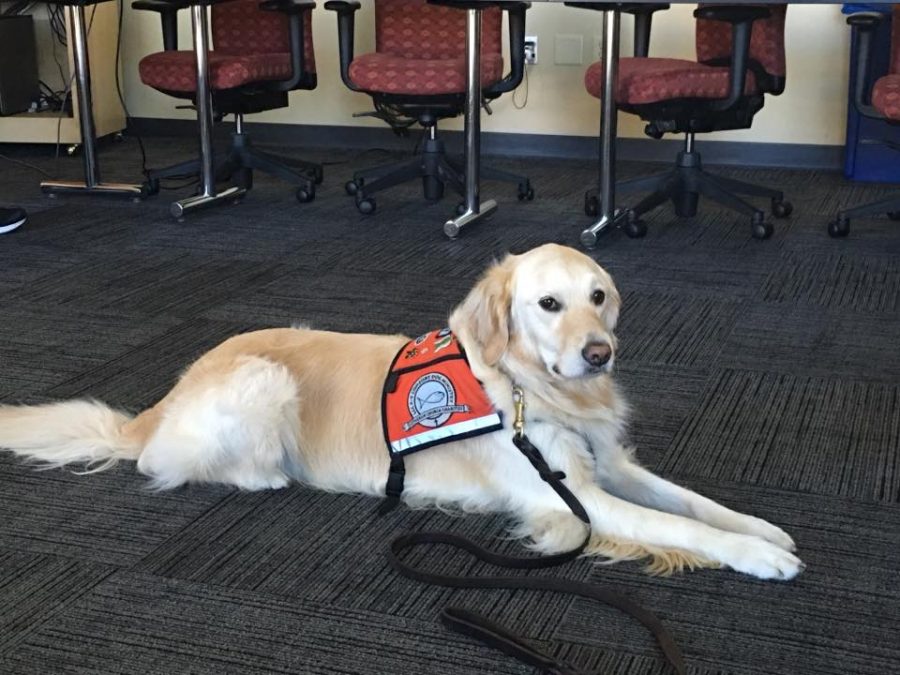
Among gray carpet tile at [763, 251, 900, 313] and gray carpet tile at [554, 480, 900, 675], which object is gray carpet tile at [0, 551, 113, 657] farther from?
gray carpet tile at [763, 251, 900, 313]

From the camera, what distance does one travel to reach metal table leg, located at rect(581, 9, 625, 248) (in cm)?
419

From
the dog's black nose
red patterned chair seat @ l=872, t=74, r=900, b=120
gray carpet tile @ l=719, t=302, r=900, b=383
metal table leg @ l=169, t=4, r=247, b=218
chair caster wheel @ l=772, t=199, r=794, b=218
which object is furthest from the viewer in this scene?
metal table leg @ l=169, t=4, r=247, b=218

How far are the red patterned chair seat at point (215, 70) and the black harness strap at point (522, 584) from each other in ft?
10.9

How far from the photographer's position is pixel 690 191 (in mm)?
4551

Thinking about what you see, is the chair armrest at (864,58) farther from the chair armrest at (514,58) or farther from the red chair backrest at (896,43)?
the chair armrest at (514,58)

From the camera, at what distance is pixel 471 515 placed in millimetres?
2139

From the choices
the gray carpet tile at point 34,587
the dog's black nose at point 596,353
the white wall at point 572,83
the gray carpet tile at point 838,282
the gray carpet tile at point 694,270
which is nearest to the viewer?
the gray carpet tile at point 34,587

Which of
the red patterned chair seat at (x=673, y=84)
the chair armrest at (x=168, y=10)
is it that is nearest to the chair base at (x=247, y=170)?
the chair armrest at (x=168, y=10)

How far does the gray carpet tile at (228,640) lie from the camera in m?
1.68

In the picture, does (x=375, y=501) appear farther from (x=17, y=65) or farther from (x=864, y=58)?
(x=17, y=65)

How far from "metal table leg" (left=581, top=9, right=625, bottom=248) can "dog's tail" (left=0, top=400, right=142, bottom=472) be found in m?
2.20

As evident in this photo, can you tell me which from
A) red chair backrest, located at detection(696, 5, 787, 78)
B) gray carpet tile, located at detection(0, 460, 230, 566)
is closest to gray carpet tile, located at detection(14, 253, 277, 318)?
gray carpet tile, located at detection(0, 460, 230, 566)

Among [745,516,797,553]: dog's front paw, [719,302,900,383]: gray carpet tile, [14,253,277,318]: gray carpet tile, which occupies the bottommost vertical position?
[14,253,277,318]: gray carpet tile

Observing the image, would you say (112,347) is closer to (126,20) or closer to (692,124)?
(692,124)
